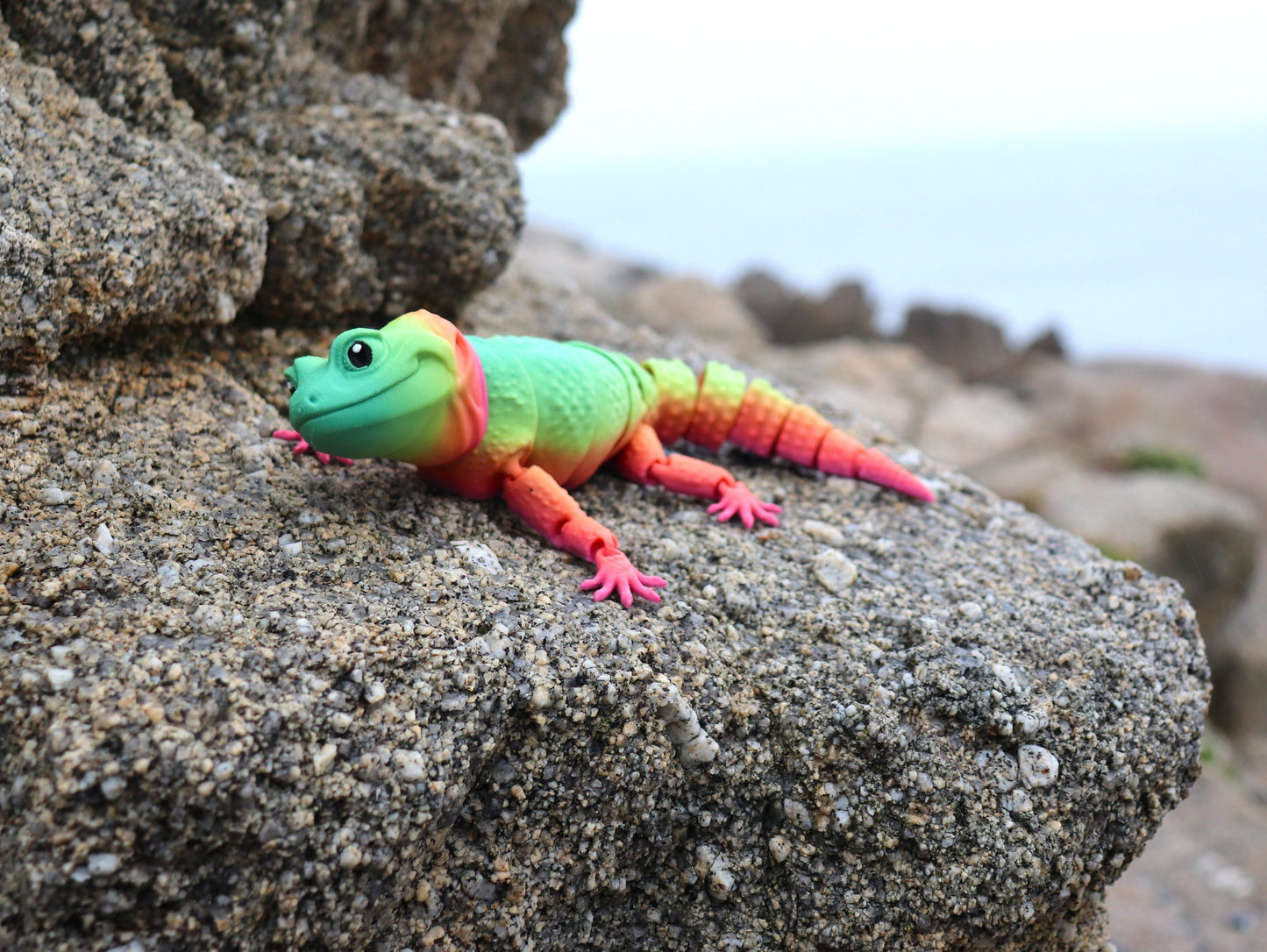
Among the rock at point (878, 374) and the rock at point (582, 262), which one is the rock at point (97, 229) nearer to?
the rock at point (878, 374)

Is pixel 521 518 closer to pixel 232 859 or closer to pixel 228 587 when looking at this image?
pixel 228 587

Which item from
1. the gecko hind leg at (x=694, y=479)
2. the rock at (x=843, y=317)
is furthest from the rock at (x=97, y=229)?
the rock at (x=843, y=317)

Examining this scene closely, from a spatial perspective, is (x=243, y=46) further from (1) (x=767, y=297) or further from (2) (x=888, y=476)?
(1) (x=767, y=297)

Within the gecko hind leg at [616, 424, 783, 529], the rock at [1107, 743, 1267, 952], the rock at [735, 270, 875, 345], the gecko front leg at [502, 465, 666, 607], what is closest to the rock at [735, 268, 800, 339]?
the rock at [735, 270, 875, 345]

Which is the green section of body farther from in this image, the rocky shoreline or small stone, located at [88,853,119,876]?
small stone, located at [88,853,119,876]

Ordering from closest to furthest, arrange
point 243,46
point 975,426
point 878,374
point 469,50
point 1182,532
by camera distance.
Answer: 1. point 243,46
2. point 469,50
3. point 1182,532
4. point 975,426
5. point 878,374

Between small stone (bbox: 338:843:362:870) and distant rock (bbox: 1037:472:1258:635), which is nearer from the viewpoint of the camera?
small stone (bbox: 338:843:362:870)

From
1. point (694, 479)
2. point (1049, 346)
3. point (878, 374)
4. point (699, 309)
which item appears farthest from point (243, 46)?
point (1049, 346)
